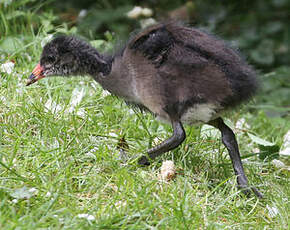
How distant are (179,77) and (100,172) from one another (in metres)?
0.80

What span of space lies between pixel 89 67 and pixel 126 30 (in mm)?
2691

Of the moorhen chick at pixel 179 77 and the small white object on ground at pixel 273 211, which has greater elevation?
the moorhen chick at pixel 179 77

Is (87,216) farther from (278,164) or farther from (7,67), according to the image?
(7,67)

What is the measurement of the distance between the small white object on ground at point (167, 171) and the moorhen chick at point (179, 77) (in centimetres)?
12

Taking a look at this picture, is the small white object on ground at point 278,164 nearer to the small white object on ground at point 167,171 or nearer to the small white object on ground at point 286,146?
the small white object on ground at point 286,146

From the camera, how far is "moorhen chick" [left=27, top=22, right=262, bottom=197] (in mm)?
3449

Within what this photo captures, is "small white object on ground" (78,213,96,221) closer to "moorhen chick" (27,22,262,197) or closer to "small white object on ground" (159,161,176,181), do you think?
"small white object on ground" (159,161,176,181)

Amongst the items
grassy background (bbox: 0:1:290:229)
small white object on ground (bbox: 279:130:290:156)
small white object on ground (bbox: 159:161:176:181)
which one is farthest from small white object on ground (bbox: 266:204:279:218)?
small white object on ground (bbox: 279:130:290:156)

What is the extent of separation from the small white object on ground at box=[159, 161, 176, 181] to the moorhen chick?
117mm

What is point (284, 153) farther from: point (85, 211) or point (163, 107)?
point (85, 211)

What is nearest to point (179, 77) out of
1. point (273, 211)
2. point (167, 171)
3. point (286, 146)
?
point (167, 171)

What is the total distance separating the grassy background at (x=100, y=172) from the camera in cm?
287

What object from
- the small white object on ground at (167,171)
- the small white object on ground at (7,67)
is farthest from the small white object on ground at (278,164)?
the small white object on ground at (7,67)

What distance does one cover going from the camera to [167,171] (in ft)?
11.4
